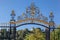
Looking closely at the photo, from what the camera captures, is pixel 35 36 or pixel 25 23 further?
pixel 35 36

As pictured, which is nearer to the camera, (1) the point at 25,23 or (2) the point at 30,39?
(1) the point at 25,23

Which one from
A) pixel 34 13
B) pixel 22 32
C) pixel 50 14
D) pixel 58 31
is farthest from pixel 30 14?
pixel 22 32

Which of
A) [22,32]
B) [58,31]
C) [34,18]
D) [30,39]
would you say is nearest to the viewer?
[34,18]

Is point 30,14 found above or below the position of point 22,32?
above

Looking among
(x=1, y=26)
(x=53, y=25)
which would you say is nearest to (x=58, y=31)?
(x=53, y=25)

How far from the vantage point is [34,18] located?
14094 mm

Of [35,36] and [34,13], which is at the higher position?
[34,13]

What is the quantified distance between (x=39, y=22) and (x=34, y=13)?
601 millimetres

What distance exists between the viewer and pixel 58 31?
19.9m

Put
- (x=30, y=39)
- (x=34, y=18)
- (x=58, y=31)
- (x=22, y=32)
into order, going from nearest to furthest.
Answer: (x=34, y=18)
(x=58, y=31)
(x=30, y=39)
(x=22, y=32)

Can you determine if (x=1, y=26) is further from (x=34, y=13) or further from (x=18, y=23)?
(x=34, y=13)

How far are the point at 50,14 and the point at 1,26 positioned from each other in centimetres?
297

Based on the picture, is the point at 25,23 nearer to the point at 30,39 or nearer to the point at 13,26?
the point at 13,26

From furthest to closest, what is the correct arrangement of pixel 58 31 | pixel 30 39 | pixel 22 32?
pixel 22 32 < pixel 30 39 < pixel 58 31
